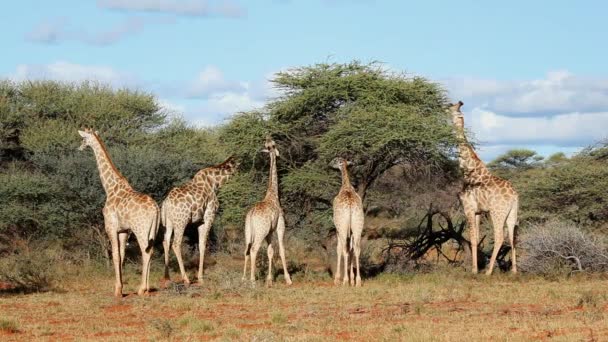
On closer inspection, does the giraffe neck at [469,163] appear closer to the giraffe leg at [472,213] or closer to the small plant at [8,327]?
the giraffe leg at [472,213]

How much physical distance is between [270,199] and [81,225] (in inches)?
216

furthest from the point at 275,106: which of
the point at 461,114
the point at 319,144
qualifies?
the point at 461,114

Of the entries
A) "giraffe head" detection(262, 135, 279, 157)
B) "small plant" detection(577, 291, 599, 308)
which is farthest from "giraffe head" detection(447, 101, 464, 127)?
"small plant" detection(577, 291, 599, 308)

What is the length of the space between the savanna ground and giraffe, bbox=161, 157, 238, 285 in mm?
788

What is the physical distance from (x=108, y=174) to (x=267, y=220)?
2.76m

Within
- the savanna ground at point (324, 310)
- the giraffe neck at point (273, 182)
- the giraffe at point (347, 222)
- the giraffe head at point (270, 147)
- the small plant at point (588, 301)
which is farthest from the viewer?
the giraffe head at point (270, 147)

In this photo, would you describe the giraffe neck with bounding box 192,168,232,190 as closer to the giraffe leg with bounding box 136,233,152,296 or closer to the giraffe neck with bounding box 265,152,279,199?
the giraffe neck with bounding box 265,152,279,199

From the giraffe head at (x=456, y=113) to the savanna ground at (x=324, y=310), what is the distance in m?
2.78

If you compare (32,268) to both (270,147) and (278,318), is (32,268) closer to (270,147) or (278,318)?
(270,147)

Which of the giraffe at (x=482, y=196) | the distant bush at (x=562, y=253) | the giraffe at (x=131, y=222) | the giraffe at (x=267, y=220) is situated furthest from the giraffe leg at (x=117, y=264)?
the distant bush at (x=562, y=253)

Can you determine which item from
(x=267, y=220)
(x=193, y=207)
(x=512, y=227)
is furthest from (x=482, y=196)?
(x=193, y=207)

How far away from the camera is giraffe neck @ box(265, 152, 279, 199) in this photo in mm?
17286

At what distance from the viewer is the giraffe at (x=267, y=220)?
1670cm

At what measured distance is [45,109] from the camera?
28.0 meters
